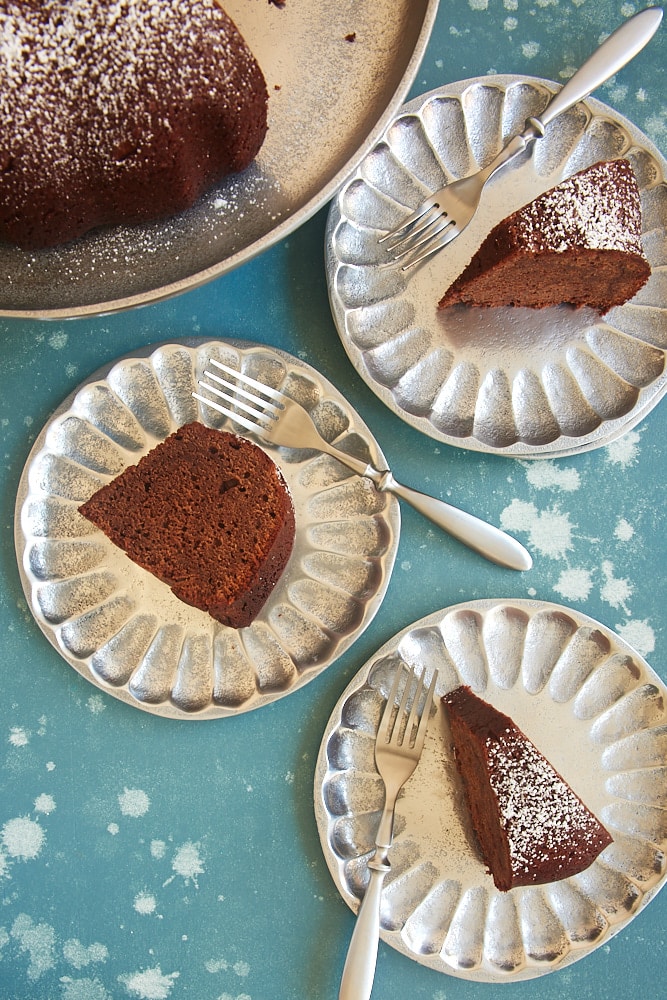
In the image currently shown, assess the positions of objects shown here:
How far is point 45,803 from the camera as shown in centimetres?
160

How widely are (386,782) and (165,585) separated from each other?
21.3 inches

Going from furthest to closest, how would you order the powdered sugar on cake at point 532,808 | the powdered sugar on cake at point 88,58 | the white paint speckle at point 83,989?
1. the white paint speckle at point 83,989
2. the powdered sugar on cake at point 532,808
3. the powdered sugar on cake at point 88,58

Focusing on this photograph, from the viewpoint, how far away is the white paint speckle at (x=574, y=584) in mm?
1633

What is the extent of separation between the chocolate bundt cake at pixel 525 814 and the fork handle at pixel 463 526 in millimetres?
304

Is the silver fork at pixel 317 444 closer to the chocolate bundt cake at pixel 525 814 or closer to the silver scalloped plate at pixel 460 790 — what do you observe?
the silver scalloped plate at pixel 460 790

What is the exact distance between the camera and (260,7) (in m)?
1.06

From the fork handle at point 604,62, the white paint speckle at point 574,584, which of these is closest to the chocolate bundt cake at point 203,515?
the white paint speckle at point 574,584

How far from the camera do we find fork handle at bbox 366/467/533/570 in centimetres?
152

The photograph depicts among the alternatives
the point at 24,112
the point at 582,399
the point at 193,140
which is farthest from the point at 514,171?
the point at 24,112

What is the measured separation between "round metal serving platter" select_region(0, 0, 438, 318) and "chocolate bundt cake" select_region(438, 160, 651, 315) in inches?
20.0

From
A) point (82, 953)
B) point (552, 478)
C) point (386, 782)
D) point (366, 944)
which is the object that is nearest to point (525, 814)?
point (386, 782)

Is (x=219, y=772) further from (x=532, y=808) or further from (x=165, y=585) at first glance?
(x=532, y=808)

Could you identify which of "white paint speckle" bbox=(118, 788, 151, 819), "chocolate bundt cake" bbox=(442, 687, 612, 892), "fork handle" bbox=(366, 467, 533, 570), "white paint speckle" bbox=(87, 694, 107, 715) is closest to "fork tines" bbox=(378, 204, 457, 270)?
"fork handle" bbox=(366, 467, 533, 570)

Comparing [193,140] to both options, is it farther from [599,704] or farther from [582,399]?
[599,704]
